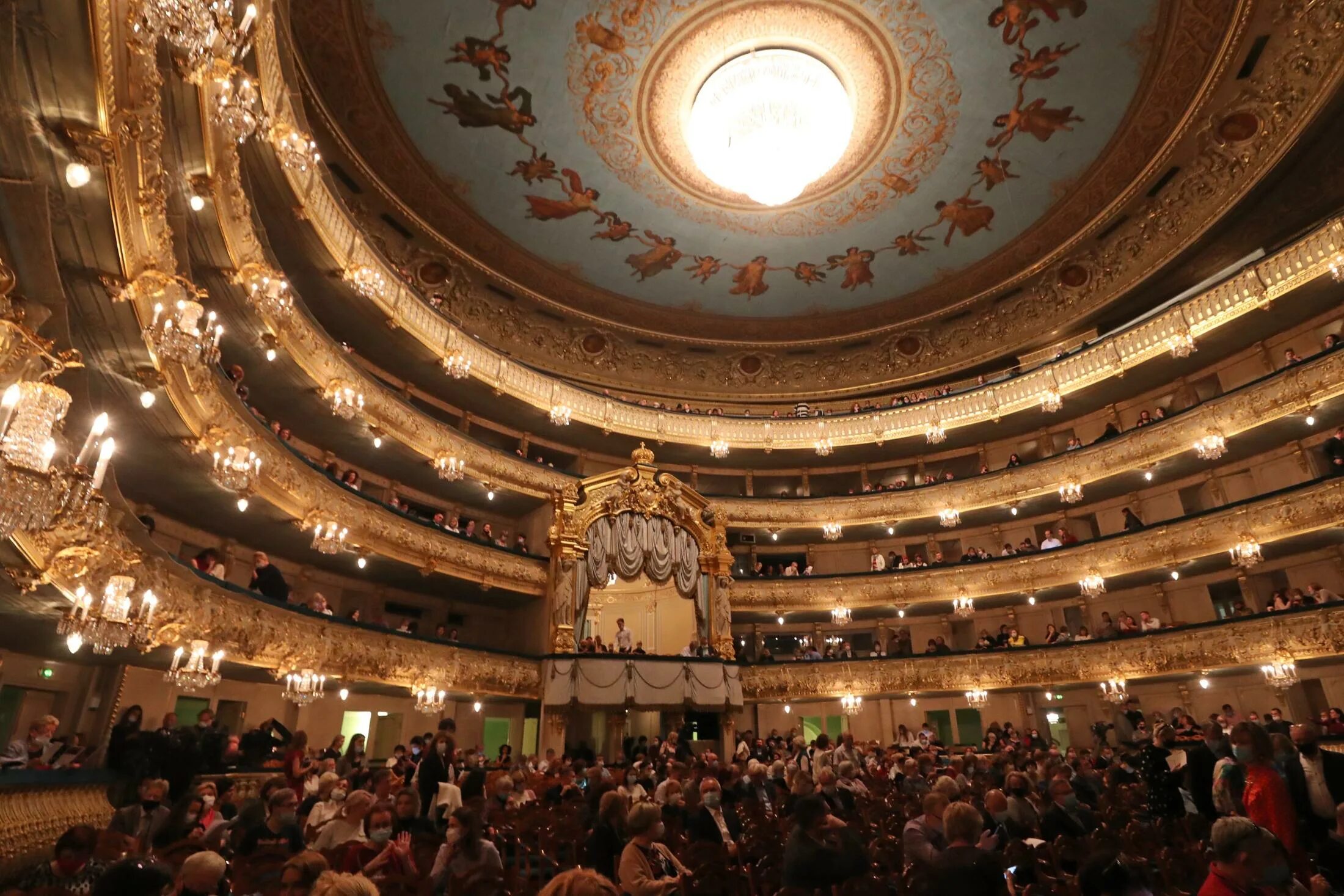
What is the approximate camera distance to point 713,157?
1881cm

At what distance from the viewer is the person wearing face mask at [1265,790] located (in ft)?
16.6

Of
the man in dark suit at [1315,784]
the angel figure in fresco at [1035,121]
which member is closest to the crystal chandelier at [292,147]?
the man in dark suit at [1315,784]

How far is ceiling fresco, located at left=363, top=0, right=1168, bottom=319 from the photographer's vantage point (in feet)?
52.0

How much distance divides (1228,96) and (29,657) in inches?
1025

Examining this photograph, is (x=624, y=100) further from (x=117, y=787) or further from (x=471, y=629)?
(x=117, y=787)

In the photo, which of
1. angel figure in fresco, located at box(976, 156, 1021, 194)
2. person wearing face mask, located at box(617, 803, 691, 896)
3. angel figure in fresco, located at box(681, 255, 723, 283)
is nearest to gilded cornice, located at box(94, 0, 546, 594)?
person wearing face mask, located at box(617, 803, 691, 896)

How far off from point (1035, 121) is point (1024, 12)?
3.13 metres

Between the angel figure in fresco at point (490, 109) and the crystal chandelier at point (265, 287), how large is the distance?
7.84 metres

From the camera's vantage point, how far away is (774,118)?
17.2 metres

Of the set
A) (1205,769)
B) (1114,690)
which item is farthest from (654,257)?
(1205,769)

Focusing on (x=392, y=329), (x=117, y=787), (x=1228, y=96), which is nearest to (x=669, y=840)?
(x=117, y=787)

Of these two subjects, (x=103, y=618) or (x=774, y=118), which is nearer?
(x=103, y=618)

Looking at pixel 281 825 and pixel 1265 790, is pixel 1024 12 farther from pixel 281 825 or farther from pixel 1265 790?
pixel 281 825

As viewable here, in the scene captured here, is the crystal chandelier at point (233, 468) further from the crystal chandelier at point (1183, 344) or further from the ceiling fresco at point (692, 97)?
the crystal chandelier at point (1183, 344)
